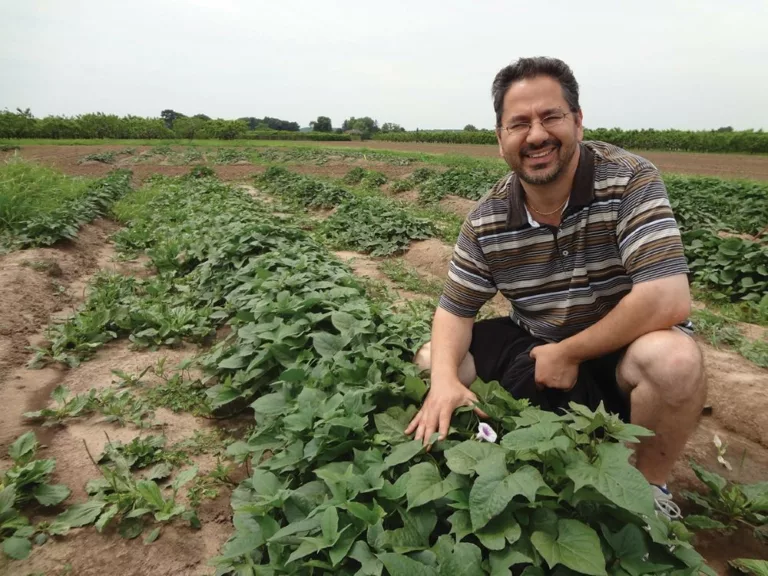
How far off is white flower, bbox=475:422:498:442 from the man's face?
102cm

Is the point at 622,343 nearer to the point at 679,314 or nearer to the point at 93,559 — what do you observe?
the point at 679,314

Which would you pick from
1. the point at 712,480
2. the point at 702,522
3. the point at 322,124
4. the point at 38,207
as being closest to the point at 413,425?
the point at 702,522

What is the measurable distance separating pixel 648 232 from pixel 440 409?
105cm

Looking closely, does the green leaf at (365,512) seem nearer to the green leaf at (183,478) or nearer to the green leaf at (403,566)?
the green leaf at (403,566)

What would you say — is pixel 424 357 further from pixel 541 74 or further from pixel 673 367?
pixel 541 74

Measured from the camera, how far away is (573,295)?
214 centimetres

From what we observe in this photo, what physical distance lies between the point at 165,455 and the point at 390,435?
130 centimetres

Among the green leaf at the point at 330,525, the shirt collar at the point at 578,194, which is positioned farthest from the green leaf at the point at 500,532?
the shirt collar at the point at 578,194

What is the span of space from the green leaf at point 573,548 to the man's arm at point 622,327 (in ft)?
2.54

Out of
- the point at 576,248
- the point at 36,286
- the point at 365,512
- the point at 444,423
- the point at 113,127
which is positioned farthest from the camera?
the point at 113,127

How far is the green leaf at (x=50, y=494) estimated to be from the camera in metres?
2.10

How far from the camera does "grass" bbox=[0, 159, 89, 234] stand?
19.9 feet

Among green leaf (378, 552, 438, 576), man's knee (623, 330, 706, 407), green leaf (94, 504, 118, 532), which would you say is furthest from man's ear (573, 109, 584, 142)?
green leaf (94, 504, 118, 532)

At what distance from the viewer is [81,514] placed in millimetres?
2039
